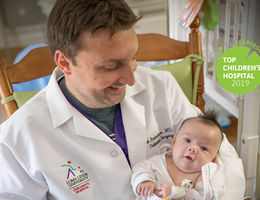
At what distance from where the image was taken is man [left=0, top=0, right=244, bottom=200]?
2.56ft

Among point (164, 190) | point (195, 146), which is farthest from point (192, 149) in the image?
point (164, 190)

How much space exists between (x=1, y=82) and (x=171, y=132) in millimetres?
651

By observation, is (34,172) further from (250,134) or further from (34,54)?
Answer: (250,134)

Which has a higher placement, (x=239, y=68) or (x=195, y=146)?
(x=239, y=68)

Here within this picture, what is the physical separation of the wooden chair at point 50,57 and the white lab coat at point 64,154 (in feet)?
0.61

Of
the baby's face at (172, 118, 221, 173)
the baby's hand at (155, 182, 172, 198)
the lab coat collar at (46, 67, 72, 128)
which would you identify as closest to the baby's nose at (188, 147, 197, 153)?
the baby's face at (172, 118, 221, 173)

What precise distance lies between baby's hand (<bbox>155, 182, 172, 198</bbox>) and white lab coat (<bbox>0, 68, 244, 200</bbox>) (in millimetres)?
120

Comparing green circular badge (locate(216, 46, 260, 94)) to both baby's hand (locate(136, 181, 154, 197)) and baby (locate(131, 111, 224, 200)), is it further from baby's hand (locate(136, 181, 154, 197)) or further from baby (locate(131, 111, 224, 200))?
baby's hand (locate(136, 181, 154, 197))

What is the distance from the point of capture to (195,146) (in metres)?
0.94

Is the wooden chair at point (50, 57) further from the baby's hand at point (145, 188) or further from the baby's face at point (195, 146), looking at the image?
the baby's hand at point (145, 188)

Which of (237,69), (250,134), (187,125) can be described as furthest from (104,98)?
(250,134)

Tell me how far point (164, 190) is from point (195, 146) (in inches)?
6.6

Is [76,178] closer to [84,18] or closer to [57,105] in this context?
[57,105]

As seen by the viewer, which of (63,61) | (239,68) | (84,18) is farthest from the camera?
(239,68)
